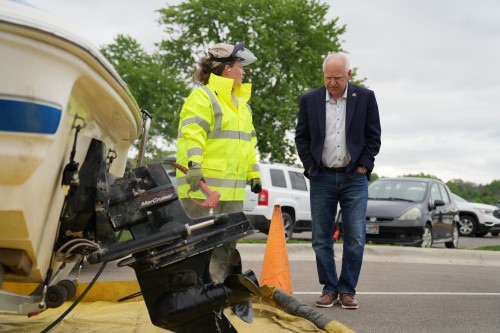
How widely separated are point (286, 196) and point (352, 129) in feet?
40.2

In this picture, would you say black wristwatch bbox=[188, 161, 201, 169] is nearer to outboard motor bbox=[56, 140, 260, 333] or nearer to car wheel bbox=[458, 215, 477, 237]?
outboard motor bbox=[56, 140, 260, 333]

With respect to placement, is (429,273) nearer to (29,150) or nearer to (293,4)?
(29,150)

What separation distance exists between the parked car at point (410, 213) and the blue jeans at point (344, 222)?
26.0 feet

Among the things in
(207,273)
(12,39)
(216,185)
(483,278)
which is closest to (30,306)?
(207,273)

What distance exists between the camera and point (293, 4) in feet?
144

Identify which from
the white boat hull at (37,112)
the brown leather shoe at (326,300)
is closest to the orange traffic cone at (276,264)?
the brown leather shoe at (326,300)

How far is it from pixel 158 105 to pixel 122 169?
137 feet

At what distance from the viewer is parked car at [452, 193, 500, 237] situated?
2498 centimetres

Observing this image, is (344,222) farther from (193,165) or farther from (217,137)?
(193,165)

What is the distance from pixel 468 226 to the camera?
2530 cm

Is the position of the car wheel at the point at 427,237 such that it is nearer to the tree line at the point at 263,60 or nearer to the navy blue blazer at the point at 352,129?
the navy blue blazer at the point at 352,129

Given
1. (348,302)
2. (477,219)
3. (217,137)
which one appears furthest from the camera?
(477,219)

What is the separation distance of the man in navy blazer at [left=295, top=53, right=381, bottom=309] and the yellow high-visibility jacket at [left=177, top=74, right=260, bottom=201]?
3.19 feet

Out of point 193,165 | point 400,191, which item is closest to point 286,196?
point 400,191
